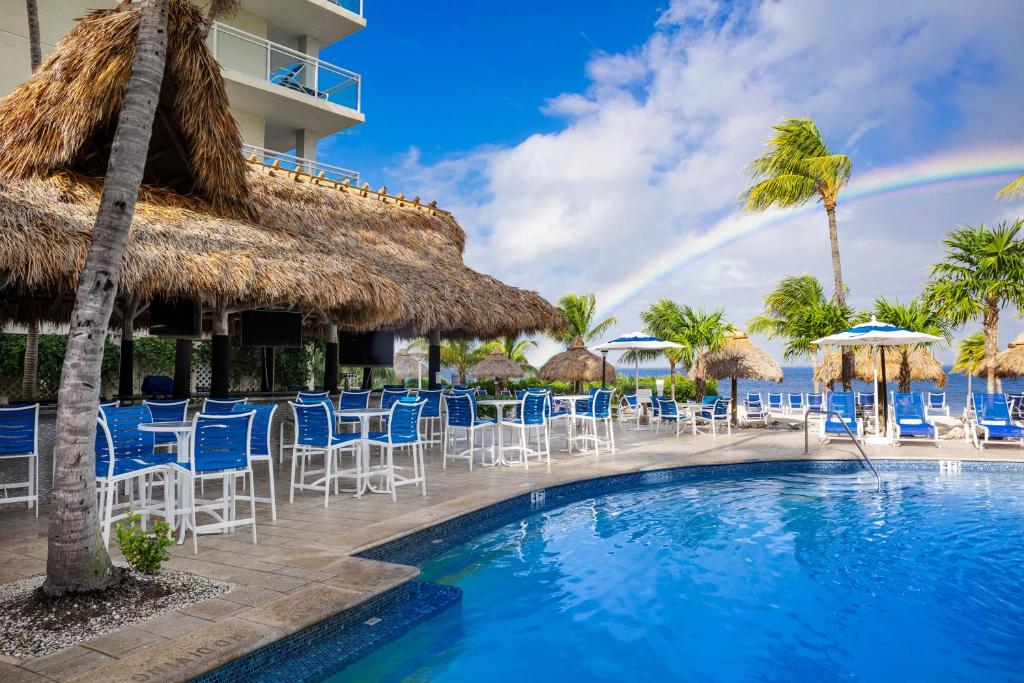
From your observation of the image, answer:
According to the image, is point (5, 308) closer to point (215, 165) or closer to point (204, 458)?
point (215, 165)

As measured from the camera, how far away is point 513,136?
32438mm

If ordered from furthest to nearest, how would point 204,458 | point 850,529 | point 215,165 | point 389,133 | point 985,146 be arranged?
point 389,133
point 985,146
point 215,165
point 850,529
point 204,458

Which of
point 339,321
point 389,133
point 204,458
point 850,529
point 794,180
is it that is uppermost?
point 389,133

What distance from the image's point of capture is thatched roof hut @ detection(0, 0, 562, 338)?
6461mm

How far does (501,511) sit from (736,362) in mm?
12561

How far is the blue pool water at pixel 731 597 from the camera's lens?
3.53 metres

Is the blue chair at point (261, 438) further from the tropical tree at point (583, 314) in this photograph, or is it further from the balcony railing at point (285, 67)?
the tropical tree at point (583, 314)

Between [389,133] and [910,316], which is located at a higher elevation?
[389,133]

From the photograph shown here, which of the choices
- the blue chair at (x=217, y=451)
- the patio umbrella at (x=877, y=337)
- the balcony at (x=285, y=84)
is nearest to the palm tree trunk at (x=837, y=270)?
the patio umbrella at (x=877, y=337)

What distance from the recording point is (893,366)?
2328 centimetres

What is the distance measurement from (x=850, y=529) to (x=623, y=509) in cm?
223

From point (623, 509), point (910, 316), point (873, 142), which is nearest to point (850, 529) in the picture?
point (623, 509)

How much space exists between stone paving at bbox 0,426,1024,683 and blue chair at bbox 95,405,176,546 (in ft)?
1.45

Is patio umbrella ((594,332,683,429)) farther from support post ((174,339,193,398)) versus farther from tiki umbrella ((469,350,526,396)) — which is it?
support post ((174,339,193,398))
